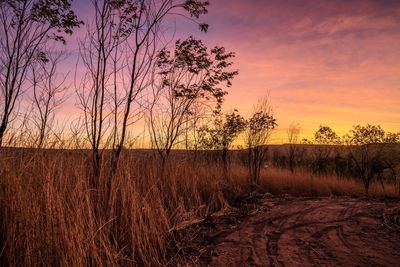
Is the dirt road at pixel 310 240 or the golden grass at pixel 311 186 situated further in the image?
the golden grass at pixel 311 186

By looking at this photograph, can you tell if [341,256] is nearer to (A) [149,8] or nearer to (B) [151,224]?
(B) [151,224]

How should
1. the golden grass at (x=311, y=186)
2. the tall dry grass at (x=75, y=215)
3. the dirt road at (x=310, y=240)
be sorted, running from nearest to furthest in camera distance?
1. the tall dry grass at (x=75, y=215)
2. the dirt road at (x=310, y=240)
3. the golden grass at (x=311, y=186)

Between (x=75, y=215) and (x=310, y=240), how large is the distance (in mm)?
2675

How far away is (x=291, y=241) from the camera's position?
166 inches

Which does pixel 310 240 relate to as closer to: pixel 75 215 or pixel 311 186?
pixel 75 215

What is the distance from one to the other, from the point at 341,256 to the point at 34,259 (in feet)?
9.33

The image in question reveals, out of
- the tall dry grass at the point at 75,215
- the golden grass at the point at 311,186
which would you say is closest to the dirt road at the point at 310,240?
the tall dry grass at the point at 75,215

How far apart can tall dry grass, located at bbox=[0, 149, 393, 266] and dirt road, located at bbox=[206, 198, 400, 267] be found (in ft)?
2.25

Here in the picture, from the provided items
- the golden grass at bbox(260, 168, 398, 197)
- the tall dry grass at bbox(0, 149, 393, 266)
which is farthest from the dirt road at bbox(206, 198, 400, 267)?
the golden grass at bbox(260, 168, 398, 197)

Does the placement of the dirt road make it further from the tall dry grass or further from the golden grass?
the golden grass

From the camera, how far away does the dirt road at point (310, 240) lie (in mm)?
3684

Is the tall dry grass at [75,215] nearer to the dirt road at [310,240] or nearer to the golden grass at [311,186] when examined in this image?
the dirt road at [310,240]

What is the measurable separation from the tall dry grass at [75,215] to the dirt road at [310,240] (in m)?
0.69

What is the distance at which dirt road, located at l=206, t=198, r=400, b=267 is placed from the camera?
145 inches
